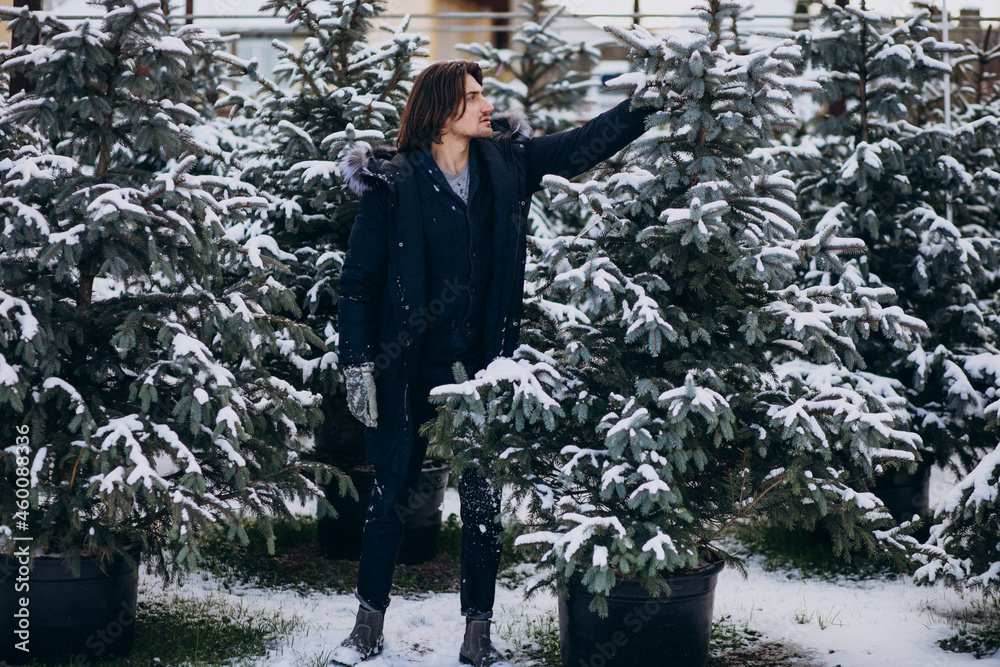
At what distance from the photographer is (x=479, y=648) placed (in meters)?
3.38

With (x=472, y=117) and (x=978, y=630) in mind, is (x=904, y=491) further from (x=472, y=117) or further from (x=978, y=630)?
(x=472, y=117)

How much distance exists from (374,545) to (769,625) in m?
1.80

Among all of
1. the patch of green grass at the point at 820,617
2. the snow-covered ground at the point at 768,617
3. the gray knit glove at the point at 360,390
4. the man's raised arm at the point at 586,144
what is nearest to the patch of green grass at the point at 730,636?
the snow-covered ground at the point at 768,617

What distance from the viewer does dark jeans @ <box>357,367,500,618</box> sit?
11.1ft

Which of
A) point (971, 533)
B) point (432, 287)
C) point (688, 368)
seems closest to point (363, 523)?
point (432, 287)

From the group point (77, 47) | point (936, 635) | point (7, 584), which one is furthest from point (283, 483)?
point (936, 635)

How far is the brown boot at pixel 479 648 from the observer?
11.0 feet

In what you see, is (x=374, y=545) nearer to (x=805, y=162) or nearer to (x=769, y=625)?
(x=769, y=625)

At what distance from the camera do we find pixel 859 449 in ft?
10.00

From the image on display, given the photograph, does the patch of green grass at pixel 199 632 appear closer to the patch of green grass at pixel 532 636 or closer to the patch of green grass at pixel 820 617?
the patch of green grass at pixel 532 636

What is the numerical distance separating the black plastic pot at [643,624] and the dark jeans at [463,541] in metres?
0.33

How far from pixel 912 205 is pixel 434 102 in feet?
9.75

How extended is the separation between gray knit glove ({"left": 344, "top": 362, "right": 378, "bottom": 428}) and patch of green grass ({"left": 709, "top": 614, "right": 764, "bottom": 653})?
173cm

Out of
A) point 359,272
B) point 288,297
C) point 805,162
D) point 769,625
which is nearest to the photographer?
point 359,272
